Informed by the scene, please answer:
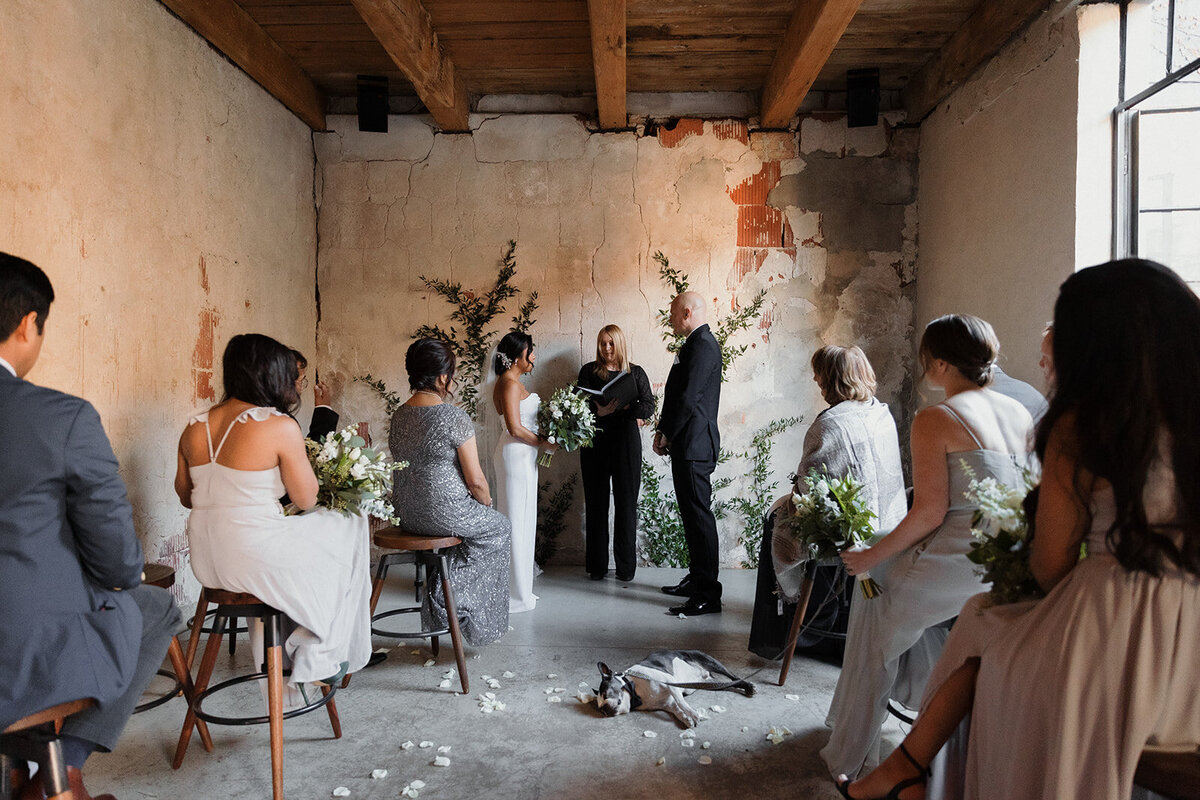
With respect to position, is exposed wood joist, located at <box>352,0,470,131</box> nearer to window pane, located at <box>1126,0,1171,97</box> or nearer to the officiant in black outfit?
the officiant in black outfit

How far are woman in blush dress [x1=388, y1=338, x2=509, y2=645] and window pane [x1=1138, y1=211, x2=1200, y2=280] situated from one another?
3.47m

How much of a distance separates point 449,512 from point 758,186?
3.87 metres

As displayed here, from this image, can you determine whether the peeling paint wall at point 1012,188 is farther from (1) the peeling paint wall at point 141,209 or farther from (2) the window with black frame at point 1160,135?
(1) the peeling paint wall at point 141,209

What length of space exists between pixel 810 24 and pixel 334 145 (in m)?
3.90

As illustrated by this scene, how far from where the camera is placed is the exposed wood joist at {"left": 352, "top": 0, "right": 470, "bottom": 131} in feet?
13.6

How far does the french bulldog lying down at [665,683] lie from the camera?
3.27 m

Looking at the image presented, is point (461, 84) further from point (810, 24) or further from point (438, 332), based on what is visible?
point (810, 24)

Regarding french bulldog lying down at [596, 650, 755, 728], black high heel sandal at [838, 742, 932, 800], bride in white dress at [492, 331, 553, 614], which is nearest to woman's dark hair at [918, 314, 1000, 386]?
black high heel sandal at [838, 742, 932, 800]

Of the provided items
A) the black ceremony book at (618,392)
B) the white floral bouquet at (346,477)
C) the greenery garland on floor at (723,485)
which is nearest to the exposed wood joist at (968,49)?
the greenery garland on floor at (723,485)

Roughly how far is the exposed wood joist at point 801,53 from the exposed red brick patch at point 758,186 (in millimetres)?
340

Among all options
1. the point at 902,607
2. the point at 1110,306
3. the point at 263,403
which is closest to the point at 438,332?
the point at 263,403

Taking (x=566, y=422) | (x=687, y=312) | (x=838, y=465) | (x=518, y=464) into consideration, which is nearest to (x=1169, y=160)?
(x=838, y=465)

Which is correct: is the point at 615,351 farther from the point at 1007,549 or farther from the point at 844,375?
the point at 1007,549

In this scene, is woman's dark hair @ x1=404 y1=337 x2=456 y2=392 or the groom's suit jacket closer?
woman's dark hair @ x1=404 y1=337 x2=456 y2=392
